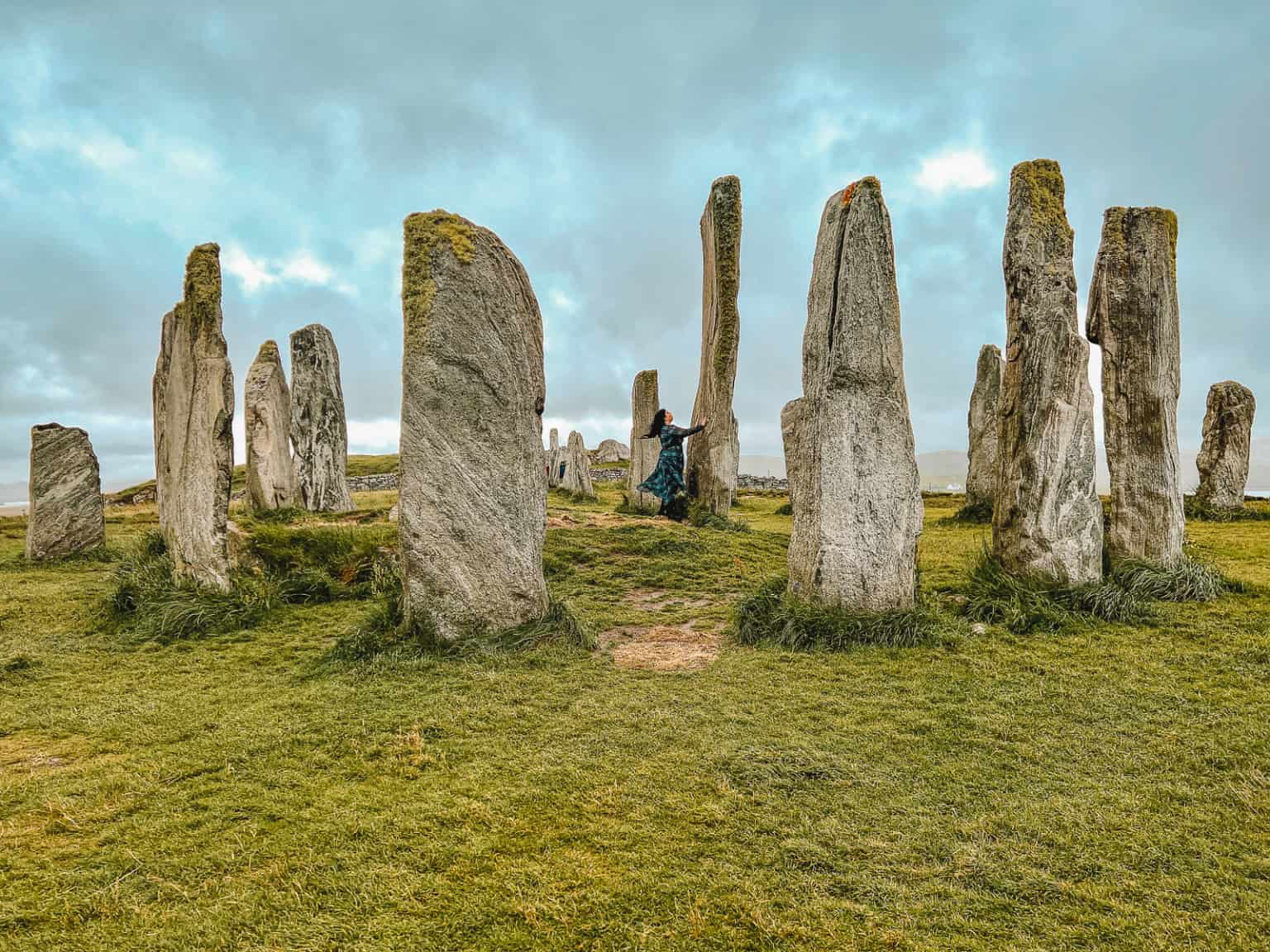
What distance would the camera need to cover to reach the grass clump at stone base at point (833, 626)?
18.5 feet

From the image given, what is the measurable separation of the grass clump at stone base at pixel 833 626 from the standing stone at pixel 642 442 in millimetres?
7546

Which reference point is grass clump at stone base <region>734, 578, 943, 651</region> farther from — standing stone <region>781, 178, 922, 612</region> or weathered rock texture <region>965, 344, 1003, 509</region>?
weathered rock texture <region>965, 344, 1003, 509</region>

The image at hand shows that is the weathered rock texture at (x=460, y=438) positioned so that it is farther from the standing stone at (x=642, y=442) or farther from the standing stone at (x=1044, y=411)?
the standing stone at (x=642, y=442)

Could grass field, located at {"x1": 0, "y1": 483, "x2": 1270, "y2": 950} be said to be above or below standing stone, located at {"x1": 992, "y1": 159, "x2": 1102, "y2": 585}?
below

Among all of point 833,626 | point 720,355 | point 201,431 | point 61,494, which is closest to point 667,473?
point 720,355

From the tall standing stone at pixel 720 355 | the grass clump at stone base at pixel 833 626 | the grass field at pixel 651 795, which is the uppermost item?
the tall standing stone at pixel 720 355

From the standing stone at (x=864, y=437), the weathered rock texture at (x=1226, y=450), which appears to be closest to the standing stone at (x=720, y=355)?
the standing stone at (x=864, y=437)

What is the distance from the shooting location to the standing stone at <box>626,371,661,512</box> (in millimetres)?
13844

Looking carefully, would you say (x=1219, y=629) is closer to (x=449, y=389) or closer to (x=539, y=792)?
(x=539, y=792)

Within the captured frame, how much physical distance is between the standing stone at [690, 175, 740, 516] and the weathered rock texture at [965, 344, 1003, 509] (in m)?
4.69

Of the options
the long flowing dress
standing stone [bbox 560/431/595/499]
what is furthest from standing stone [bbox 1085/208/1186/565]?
standing stone [bbox 560/431/595/499]

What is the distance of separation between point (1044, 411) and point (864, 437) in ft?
6.40

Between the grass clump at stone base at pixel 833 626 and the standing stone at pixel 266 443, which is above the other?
the standing stone at pixel 266 443

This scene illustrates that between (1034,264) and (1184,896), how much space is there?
585 cm
